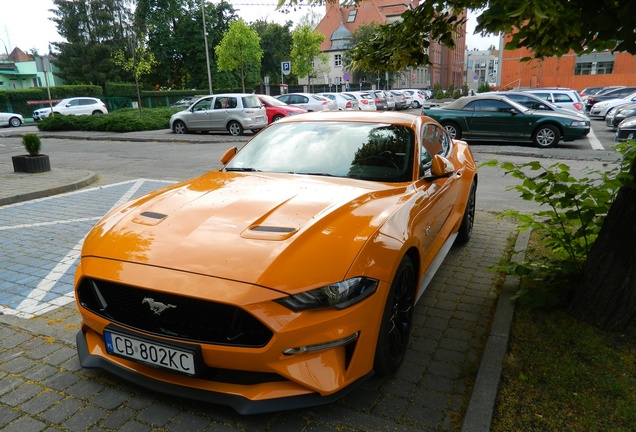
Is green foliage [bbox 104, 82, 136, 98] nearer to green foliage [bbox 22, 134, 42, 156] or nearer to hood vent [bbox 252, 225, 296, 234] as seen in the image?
green foliage [bbox 22, 134, 42, 156]

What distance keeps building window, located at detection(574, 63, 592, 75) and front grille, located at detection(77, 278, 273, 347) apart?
7047 centimetres

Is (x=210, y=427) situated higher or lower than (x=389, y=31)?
lower

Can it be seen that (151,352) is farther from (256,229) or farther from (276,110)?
(276,110)

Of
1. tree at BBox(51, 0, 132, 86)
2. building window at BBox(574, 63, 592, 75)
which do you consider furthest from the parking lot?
building window at BBox(574, 63, 592, 75)

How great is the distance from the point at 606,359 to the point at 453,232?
1.98 metres

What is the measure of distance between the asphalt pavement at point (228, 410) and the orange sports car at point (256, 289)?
0.74 feet

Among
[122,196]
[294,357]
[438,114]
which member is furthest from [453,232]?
[438,114]

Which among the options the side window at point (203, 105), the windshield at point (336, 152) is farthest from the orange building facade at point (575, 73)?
the windshield at point (336, 152)

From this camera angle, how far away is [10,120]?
32156mm

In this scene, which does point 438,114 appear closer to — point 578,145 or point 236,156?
point 578,145

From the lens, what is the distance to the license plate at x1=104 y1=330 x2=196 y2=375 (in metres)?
2.41

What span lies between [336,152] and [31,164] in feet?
30.8

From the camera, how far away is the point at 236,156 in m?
4.46

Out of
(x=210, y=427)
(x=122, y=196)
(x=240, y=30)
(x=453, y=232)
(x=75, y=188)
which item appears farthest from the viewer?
(x=240, y=30)
